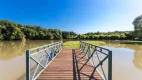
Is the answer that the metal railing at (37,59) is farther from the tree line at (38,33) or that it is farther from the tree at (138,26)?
the tree line at (38,33)

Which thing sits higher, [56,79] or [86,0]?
[86,0]

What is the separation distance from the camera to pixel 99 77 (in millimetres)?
4141

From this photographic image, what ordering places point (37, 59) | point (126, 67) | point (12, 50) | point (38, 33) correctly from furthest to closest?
1. point (38, 33)
2. point (12, 50)
3. point (126, 67)
4. point (37, 59)

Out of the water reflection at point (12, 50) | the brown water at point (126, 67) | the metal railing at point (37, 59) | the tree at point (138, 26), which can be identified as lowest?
the brown water at point (126, 67)

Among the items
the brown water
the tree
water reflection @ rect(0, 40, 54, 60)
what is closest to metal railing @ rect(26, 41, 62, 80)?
the brown water

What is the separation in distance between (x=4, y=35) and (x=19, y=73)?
38274 mm

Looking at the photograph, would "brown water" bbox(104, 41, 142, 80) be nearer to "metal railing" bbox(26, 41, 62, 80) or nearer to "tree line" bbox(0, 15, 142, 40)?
"metal railing" bbox(26, 41, 62, 80)

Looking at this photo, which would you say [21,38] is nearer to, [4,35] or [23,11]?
[4,35]

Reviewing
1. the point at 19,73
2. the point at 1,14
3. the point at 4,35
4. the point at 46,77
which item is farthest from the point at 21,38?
the point at 46,77

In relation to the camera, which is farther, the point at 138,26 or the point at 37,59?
the point at 138,26

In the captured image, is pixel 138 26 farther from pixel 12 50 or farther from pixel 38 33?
pixel 38 33

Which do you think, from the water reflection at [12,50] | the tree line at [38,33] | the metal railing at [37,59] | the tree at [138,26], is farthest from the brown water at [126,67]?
the tree line at [38,33]

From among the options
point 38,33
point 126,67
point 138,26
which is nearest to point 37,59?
point 126,67

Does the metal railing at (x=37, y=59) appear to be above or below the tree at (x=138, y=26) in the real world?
below
